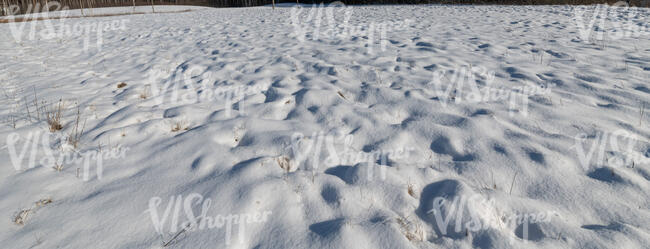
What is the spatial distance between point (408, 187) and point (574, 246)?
3.04 ft

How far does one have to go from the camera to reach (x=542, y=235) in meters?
1.75

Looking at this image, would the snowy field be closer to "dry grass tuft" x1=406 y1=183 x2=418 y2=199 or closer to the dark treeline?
"dry grass tuft" x1=406 y1=183 x2=418 y2=199

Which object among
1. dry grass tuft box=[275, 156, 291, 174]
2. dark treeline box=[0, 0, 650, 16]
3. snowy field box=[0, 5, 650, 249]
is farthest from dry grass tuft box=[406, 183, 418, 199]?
dark treeline box=[0, 0, 650, 16]

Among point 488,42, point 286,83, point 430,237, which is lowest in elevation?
point 430,237

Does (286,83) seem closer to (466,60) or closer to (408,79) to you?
(408,79)

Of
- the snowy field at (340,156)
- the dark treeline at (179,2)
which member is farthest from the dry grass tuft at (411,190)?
the dark treeline at (179,2)

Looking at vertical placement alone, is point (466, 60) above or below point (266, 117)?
above

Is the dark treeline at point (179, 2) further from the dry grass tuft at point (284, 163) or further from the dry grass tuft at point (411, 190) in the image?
the dry grass tuft at point (284, 163)

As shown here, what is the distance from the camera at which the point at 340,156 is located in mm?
2557

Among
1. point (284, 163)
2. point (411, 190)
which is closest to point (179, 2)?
point (284, 163)

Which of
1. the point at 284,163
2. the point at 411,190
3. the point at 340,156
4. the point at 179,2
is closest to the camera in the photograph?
the point at 411,190

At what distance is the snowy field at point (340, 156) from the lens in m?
1.79

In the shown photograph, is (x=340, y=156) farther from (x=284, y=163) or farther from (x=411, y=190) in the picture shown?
(x=411, y=190)

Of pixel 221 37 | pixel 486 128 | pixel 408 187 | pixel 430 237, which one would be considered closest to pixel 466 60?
pixel 486 128
